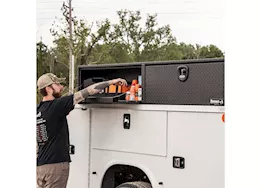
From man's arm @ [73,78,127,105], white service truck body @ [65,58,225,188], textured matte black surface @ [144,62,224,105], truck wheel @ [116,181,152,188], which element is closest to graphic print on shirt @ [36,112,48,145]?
white service truck body @ [65,58,225,188]

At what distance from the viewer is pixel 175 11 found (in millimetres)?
8078

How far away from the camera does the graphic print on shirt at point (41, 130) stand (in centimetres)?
381

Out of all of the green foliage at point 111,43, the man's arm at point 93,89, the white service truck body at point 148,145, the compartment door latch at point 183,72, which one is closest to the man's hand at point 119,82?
the man's arm at point 93,89

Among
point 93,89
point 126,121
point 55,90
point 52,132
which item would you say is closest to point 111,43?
point 55,90

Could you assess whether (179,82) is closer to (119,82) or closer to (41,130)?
(119,82)

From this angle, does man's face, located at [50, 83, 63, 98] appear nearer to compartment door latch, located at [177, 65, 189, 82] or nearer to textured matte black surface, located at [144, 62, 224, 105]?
textured matte black surface, located at [144, 62, 224, 105]

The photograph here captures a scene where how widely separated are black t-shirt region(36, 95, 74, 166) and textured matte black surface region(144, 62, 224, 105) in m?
0.74

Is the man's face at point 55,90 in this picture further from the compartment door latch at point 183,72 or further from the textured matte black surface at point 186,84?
the compartment door latch at point 183,72

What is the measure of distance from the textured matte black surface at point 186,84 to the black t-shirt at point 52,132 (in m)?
0.74
